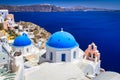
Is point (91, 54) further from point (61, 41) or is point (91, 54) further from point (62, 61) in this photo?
point (61, 41)

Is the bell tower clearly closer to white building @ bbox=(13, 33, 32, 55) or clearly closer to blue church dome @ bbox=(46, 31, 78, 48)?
blue church dome @ bbox=(46, 31, 78, 48)

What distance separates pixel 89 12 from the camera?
208 ft

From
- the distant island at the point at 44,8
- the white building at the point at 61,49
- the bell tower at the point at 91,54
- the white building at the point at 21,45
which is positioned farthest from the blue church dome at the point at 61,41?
the distant island at the point at 44,8

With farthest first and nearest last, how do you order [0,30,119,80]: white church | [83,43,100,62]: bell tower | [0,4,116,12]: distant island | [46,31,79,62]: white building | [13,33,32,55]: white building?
[0,4,116,12]: distant island < [13,33,32,55]: white building < [83,43,100,62]: bell tower < [46,31,79,62]: white building < [0,30,119,80]: white church

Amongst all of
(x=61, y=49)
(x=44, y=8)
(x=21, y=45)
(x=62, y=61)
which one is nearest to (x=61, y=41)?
(x=61, y=49)

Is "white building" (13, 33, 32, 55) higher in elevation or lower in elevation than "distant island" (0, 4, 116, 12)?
lower

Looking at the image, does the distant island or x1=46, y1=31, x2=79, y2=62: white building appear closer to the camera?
x1=46, y1=31, x2=79, y2=62: white building

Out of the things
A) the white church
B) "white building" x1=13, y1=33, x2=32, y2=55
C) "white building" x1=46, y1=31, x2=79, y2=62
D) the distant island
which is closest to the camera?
the white church

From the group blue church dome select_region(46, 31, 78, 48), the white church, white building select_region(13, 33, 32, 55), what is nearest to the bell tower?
the white church

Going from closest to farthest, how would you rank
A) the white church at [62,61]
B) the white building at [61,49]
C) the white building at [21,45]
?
the white church at [62,61] < the white building at [61,49] < the white building at [21,45]

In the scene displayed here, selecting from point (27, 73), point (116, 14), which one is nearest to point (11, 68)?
point (27, 73)

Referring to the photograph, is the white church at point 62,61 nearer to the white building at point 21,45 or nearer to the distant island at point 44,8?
the white building at point 21,45

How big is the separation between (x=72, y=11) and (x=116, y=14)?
1034cm

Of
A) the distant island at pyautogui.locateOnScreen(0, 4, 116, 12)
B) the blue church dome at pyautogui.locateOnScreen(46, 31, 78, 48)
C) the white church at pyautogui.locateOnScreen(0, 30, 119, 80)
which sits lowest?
the white church at pyautogui.locateOnScreen(0, 30, 119, 80)
